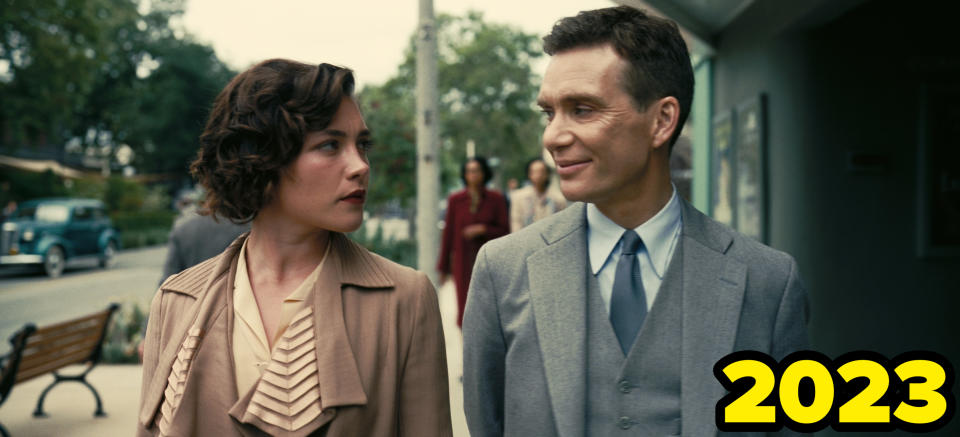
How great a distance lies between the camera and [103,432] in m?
5.80

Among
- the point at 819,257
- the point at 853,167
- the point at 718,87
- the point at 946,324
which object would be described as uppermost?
the point at 718,87

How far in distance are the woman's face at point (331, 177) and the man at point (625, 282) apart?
394 millimetres

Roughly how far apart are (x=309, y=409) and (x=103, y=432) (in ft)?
15.6

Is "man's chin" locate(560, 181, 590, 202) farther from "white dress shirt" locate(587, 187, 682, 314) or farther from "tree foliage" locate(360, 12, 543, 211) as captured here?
"tree foliage" locate(360, 12, 543, 211)

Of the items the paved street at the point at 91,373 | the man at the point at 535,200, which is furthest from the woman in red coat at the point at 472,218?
the paved street at the point at 91,373

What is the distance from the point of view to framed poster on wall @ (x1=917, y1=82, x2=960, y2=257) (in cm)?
519

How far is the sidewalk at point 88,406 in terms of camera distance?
5855 mm

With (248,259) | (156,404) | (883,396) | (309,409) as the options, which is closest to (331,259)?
(248,259)

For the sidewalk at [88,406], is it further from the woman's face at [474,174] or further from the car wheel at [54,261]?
the car wheel at [54,261]

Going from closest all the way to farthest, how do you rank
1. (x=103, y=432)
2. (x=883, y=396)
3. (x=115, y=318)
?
(x=883, y=396), (x=103, y=432), (x=115, y=318)

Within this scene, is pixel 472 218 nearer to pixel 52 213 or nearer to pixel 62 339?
pixel 62 339

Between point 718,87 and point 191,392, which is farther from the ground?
point 718,87

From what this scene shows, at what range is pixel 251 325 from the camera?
1.90 m

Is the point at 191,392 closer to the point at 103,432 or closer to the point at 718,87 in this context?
the point at 103,432
